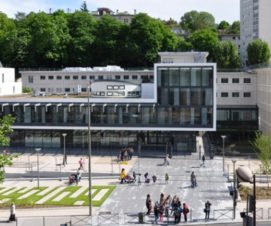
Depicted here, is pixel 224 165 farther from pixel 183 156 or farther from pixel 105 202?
pixel 105 202

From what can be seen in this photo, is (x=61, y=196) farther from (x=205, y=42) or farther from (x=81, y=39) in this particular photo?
(x=205, y=42)

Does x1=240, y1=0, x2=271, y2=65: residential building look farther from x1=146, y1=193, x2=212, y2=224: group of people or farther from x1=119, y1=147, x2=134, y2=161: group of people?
x1=146, y1=193, x2=212, y2=224: group of people

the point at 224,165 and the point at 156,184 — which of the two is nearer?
the point at 156,184

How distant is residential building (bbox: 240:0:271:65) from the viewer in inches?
4857

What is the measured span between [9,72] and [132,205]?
6006 cm

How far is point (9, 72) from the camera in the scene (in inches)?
3836

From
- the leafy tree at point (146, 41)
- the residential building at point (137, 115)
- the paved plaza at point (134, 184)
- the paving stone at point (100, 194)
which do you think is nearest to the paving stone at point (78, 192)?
the paved plaza at point (134, 184)

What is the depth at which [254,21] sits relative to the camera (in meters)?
133

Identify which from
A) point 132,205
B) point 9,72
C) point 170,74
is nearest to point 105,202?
point 132,205

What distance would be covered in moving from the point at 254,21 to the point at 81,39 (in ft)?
146

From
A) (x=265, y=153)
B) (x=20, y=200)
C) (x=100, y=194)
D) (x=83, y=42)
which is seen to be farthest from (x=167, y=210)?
(x=83, y=42)

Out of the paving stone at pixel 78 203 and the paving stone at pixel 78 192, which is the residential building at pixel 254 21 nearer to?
the paving stone at pixel 78 192

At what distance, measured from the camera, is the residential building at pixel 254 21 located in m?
123

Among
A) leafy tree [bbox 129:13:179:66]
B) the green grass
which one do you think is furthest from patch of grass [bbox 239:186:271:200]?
leafy tree [bbox 129:13:179:66]
